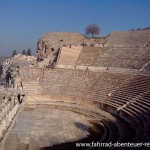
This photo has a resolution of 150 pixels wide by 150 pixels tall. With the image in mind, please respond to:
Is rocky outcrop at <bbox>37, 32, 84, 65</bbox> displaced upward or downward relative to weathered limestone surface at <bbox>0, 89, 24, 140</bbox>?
upward

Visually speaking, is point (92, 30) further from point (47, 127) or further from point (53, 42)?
point (47, 127)

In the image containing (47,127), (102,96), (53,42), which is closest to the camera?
(47,127)

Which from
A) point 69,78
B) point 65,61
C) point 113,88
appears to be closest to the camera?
point 113,88

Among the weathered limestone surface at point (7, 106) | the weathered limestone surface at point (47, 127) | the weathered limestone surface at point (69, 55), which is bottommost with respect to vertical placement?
the weathered limestone surface at point (47, 127)

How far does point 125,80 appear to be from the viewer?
28.4 meters

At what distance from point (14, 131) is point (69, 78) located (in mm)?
14222

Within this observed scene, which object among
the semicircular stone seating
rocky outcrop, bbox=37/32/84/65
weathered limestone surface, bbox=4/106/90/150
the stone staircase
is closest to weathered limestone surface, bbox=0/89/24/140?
weathered limestone surface, bbox=4/106/90/150

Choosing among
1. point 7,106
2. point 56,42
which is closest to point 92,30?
point 56,42

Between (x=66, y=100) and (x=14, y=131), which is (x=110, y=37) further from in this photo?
(x=14, y=131)

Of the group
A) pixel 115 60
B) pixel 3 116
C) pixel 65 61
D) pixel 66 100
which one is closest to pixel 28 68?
pixel 65 61

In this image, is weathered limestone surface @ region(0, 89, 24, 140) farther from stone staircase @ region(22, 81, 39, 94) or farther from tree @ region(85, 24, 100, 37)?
tree @ region(85, 24, 100, 37)

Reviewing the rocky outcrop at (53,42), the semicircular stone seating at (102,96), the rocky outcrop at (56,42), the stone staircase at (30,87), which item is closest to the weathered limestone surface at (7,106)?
the semicircular stone seating at (102,96)

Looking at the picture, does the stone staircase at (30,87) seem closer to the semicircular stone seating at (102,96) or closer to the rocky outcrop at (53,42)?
the semicircular stone seating at (102,96)

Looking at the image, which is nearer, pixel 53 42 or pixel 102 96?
pixel 102 96
